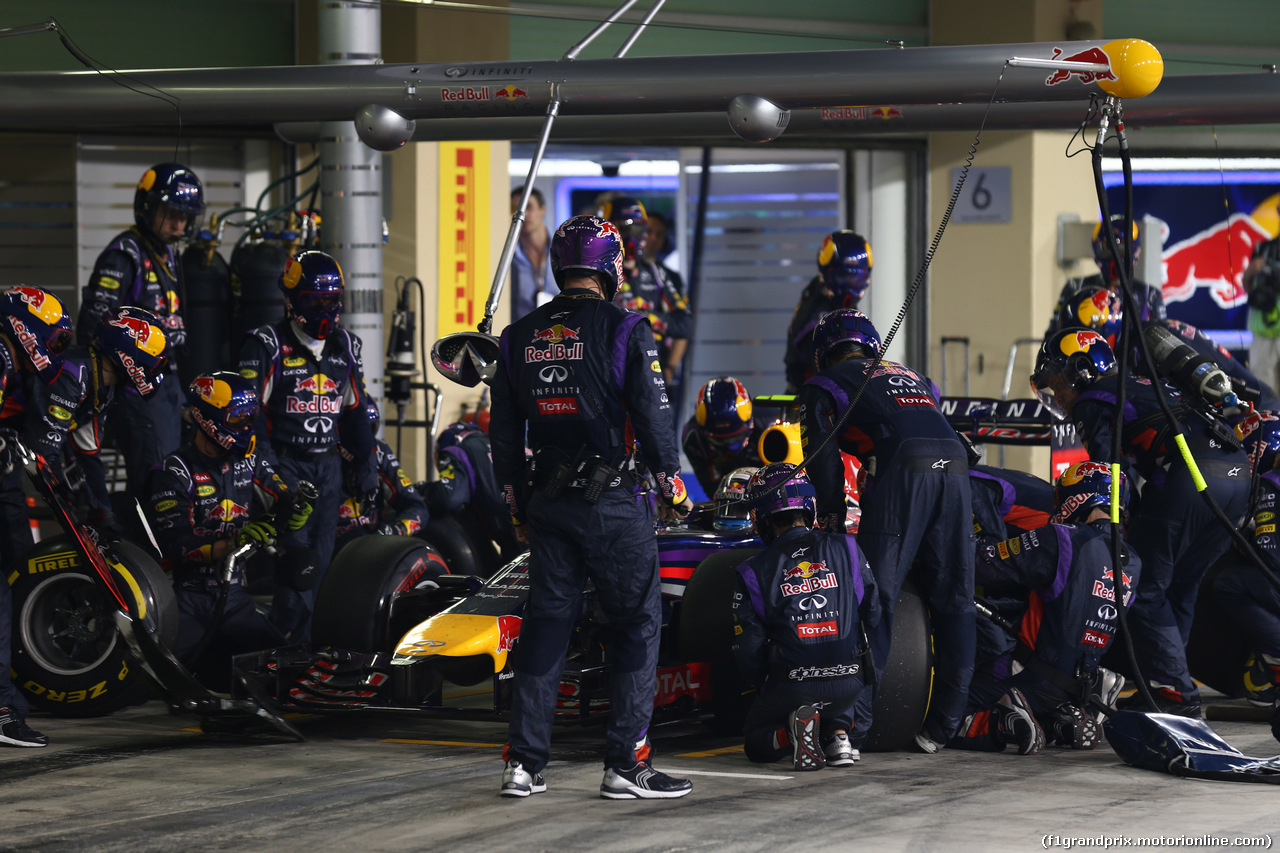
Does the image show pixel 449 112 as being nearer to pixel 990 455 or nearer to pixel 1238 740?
pixel 1238 740

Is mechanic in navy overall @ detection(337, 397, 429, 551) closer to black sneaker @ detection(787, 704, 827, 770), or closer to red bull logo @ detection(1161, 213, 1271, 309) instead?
black sneaker @ detection(787, 704, 827, 770)

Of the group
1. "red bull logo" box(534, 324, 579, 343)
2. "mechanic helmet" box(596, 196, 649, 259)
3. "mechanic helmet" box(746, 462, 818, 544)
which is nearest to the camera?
"red bull logo" box(534, 324, 579, 343)

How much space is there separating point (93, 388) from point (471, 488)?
214cm

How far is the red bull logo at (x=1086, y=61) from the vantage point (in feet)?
22.1

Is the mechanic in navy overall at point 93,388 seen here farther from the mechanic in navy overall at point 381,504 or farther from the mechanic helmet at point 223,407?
the mechanic in navy overall at point 381,504

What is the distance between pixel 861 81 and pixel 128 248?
425cm

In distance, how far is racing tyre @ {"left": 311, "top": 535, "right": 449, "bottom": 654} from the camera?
261 inches

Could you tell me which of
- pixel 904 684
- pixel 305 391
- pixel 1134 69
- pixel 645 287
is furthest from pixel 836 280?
pixel 904 684

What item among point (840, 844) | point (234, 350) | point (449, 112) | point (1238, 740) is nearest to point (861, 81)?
point (449, 112)

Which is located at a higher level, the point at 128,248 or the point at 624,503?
the point at 128,248

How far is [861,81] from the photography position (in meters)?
7.22

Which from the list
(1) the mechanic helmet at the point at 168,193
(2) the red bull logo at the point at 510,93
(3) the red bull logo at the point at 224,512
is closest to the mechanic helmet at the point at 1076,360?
(2) the red bull logo at the point at 510,93

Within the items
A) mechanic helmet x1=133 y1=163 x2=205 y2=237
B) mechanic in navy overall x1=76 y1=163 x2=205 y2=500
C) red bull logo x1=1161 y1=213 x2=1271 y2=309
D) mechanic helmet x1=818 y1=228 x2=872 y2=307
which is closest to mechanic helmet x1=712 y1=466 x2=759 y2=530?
mechanic helmet x1=818 y1=228 x2=872 y2=307

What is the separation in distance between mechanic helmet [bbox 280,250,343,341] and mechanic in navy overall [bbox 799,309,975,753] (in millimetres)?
2520
